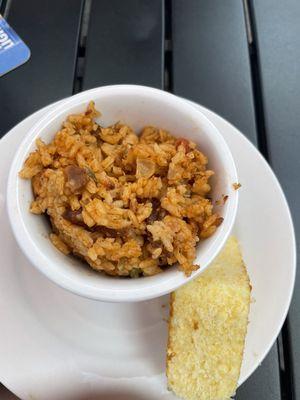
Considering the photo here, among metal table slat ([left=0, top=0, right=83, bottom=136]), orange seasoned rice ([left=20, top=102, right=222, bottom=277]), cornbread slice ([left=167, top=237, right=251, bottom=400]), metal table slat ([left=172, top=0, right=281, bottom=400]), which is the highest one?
metal table slat ([left=0, top=0, right=83, bottom=136])

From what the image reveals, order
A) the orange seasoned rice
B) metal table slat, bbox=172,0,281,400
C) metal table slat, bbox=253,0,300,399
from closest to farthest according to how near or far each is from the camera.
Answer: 1. the orange seasoned rice
2. metal table slat, bbox=253,0,300,399
3. metal table slat, bbox=172,0,281,400

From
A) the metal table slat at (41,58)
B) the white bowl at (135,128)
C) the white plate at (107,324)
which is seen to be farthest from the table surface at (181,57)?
the white bowl at (135,128)

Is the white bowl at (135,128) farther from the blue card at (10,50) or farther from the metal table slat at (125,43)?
the blue card at (10,50)

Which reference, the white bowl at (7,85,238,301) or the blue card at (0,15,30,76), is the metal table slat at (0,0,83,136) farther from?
the white bowl at (7,85,238,301)

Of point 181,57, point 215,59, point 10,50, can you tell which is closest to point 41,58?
point 10,50

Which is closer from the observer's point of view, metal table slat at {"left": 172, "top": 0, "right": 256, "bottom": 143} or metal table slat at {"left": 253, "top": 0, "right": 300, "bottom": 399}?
metal table slat at {"left": 253, "top": 0, "right": 300, "bottom": 399}

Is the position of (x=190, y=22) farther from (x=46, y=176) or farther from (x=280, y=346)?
(x=280, y=346)

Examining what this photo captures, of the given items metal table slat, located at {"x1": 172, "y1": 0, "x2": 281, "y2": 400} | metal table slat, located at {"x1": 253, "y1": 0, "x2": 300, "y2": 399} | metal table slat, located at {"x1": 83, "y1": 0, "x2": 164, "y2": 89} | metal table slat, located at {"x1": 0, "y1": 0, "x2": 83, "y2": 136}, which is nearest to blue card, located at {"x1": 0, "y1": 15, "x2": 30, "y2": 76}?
metal table slat, located at {"x1": 0, "y1": 0, "x2": 83, "y2": 136}
